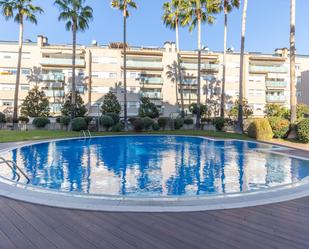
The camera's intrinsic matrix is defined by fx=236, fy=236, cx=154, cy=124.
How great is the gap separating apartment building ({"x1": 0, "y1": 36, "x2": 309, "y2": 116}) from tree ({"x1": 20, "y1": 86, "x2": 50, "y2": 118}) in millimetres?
4190

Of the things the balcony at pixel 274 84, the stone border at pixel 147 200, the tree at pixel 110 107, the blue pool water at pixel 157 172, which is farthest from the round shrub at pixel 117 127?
the balcony at pixel 274 84

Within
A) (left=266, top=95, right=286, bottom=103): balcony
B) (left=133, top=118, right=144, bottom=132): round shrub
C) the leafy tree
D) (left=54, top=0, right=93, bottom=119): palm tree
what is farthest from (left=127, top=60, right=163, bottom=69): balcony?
(left=266, top=95, right=286, bottom=103): balcony

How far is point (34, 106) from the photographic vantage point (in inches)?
1247

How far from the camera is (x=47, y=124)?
2641cm

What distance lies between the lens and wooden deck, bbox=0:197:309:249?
3184 mm

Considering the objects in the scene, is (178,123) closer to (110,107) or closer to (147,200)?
(110,107)

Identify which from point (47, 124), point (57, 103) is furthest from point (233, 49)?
point (47, 124)

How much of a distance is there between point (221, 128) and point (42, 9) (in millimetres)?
25214

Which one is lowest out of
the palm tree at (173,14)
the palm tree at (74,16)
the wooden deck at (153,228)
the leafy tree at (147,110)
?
the wooden deck at (153,228)

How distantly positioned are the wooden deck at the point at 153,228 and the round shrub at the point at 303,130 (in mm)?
13686

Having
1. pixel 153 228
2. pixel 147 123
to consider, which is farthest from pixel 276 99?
pixel 153 228

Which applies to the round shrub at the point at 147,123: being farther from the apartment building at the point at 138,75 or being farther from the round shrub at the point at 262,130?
the apartment building at the point at 138,75

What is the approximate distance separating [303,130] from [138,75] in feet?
94.7

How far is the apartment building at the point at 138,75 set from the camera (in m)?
37.5
